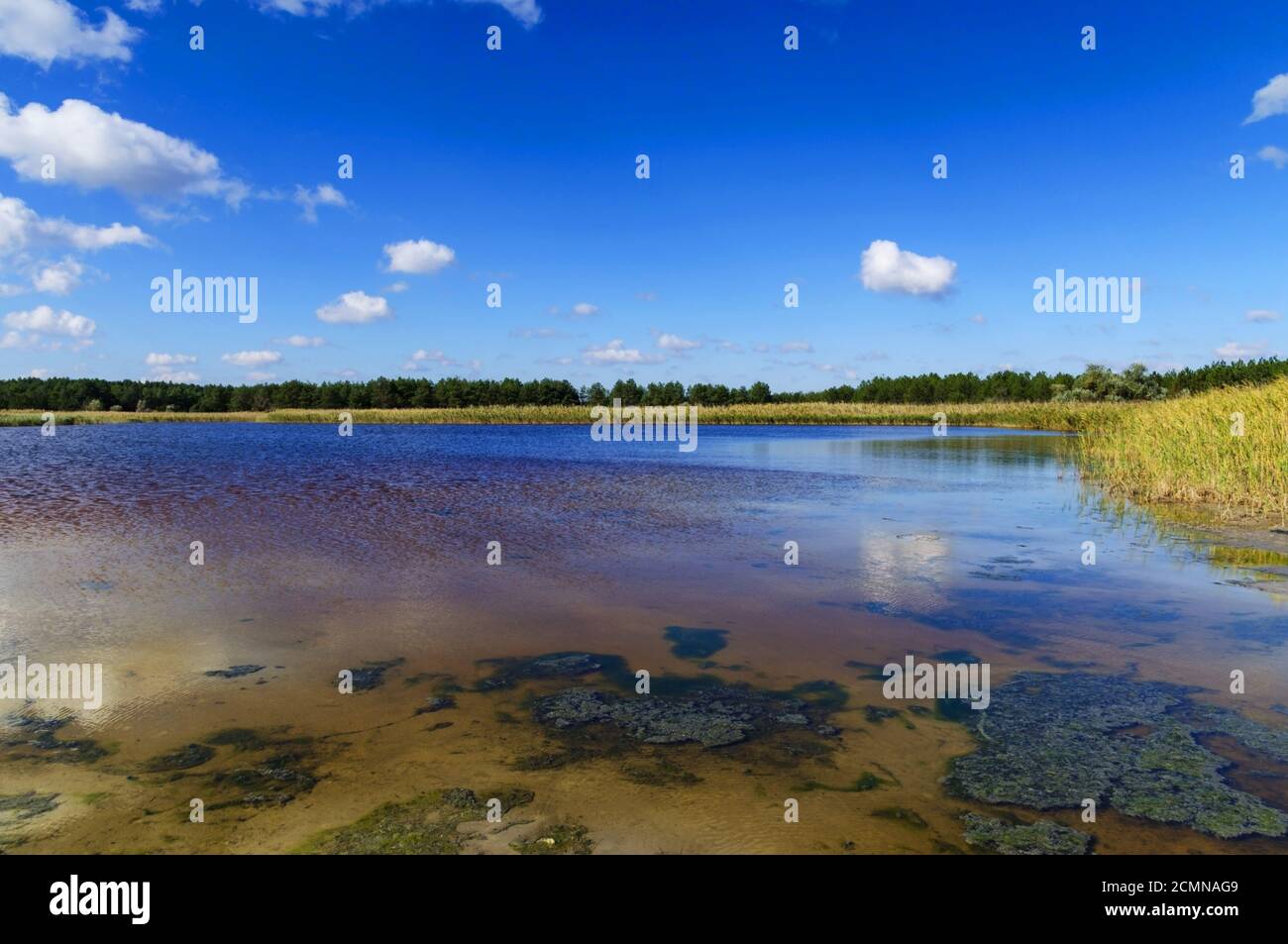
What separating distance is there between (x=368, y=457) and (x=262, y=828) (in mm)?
30864

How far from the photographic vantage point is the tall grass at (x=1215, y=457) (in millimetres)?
15836

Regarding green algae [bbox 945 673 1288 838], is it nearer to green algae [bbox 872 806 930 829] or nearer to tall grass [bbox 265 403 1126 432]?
green algae [bbox 872 806 930 829]

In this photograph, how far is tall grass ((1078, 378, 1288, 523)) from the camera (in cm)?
1584

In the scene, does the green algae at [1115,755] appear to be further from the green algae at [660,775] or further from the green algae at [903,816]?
the green algae at [660,775]

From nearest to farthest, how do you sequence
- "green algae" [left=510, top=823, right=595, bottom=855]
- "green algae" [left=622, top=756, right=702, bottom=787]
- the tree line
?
"green algae" [left=510, top=823, right=595, bottom=855]
"green algae" [left=622, top=756, right=702, bottom=787]
the tree line

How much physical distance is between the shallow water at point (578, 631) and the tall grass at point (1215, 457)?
2103 mm

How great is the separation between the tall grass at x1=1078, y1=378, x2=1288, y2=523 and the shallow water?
6.90 ft

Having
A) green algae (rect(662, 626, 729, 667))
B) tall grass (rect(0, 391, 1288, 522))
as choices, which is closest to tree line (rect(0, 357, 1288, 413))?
tall grass (rect(0, 391, 1288, 522))

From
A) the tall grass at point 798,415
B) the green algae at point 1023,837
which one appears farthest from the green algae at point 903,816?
the tall grass at point 798,415

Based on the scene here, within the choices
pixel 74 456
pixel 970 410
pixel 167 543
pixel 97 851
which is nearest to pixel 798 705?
pixel 97 851

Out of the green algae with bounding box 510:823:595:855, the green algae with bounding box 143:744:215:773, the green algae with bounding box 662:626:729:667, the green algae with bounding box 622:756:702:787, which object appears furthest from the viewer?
the green algae with bounding box 662:626:729:667

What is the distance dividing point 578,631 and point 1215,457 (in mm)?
17231

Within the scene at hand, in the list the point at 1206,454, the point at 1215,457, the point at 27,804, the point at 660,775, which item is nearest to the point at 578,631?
the point at 660,775

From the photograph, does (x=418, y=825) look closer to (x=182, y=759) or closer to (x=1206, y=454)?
(x=182, y=759)
